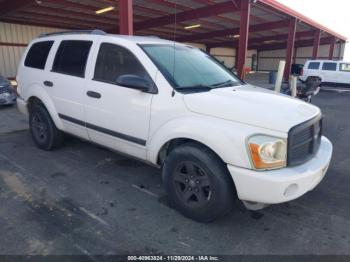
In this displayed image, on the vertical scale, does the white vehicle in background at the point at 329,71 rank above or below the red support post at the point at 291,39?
below

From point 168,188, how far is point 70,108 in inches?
78.1

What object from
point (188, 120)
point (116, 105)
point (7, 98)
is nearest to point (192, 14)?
point (7, 98)

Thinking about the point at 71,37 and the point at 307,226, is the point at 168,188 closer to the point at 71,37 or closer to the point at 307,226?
the point at 307,226

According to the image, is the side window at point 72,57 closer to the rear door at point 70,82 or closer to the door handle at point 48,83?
the rear door at point 70,82

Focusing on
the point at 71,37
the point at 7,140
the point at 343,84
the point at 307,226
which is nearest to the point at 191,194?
the point at 307,226

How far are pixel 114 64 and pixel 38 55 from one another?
1.99 meters

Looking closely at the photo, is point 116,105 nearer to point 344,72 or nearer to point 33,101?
point 33,101

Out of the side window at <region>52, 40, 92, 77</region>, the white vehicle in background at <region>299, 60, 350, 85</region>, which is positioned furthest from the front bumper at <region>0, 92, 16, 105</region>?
the white vehicle in background at <region>299, 60, 350, 85</region>

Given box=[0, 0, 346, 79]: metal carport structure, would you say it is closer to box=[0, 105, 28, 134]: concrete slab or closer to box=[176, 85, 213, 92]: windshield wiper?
box=[0, 105, 28, 134]: concrete slab

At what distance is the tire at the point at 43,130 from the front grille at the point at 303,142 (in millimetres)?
3657

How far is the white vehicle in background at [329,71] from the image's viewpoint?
17.2 metres

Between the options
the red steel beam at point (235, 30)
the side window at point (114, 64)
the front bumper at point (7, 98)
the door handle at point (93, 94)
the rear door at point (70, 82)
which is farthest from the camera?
the red steel beam at point (235, 30)

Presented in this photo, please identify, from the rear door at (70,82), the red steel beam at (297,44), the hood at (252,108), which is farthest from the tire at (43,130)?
the red steel beam at (297,44)

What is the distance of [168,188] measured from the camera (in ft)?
10.1
